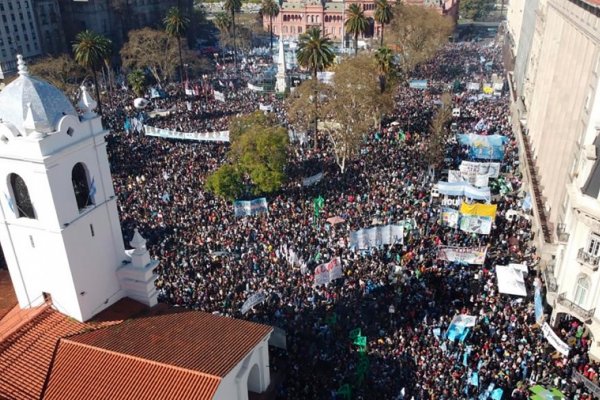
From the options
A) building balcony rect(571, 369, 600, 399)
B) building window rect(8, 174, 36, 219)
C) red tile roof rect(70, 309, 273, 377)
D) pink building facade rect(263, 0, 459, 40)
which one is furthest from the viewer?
pink building facade rect(263, 0, 459, 40)

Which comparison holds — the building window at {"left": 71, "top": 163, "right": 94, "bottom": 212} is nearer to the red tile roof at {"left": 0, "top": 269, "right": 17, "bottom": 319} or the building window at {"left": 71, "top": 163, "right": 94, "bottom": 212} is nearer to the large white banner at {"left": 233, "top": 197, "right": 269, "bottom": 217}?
the red tile roof at {"left": 0, "top": 269, "right": 17, "bottom": 319}

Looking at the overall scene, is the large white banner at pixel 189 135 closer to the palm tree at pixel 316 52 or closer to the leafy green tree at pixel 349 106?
the leafy green tree at pixel 349 106

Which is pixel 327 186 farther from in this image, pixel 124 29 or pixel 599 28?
pixel 124 29

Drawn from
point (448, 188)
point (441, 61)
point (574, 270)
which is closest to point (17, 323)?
point (574, 270)

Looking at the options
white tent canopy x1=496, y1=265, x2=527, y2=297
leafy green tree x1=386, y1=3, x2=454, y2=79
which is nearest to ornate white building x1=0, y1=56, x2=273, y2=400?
white tent canopy x1=496, y1=265, x2=527, y2=297

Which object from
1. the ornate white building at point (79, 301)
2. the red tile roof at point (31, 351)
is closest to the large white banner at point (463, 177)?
the ornate white building at point (79, 301)

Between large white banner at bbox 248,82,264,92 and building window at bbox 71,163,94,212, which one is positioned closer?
building window at bbox 71,163,94,212
